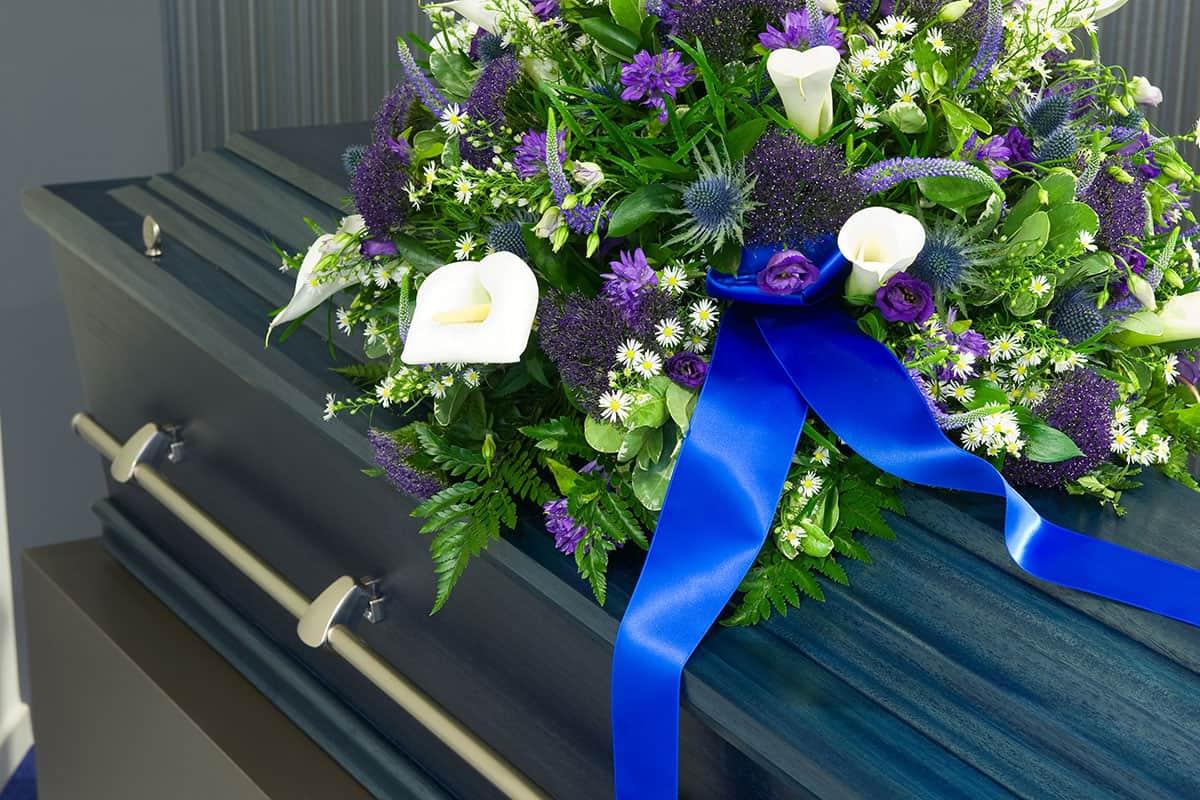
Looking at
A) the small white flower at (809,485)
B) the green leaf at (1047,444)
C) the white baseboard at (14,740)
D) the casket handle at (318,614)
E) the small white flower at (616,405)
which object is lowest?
the white baseboard at (14,740)

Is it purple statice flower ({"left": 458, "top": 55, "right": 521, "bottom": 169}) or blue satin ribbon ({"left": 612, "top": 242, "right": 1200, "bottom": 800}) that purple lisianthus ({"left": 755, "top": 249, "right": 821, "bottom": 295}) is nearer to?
blue satin ribbon ({"left": 612, "top": 242, "right": 1200, "bottom": 800})

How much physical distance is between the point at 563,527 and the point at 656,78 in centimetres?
24

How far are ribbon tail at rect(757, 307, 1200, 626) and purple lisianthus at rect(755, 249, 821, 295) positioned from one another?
1.5 inches

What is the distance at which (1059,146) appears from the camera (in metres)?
0.73

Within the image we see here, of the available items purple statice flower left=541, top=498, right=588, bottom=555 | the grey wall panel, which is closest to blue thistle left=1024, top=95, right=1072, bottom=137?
purple statice flower left=541, top=498, right=588, bottom=555

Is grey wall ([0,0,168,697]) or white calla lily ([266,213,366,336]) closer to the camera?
white calla lily ([266,213,366,336])

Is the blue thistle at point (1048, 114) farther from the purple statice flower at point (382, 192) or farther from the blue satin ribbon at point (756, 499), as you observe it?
the purple statice flower at point (382, 192)

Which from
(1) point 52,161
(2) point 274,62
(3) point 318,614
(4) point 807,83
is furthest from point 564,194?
(1) point 52,161

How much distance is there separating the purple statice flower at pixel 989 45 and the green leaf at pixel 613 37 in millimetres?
185

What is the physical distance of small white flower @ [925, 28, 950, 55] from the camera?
2.34 ft

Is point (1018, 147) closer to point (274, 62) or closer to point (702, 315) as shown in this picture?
point (702, 315)

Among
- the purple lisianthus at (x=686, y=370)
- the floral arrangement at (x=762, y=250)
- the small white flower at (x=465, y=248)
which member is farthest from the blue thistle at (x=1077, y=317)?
the small white flower at (x=465, y=248)

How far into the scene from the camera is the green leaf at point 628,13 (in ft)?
2.35

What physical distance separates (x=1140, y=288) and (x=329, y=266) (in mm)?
474
